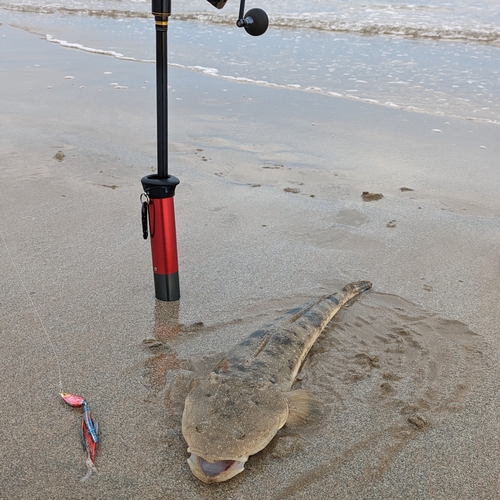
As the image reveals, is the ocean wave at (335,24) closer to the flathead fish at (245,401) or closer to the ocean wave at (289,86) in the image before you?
the ocean wave at (289,86)

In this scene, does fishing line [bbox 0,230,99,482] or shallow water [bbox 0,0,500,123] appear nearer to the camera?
fishing line [bbox 0,230,99,482]

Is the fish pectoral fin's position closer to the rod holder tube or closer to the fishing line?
the fishing line

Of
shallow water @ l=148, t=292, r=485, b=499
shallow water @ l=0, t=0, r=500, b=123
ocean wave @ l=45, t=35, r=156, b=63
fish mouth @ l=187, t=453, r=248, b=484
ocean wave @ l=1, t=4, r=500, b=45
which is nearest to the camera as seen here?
fish mouth @ l=187, t=453, r=248, b=484

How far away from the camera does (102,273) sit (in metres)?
3.96

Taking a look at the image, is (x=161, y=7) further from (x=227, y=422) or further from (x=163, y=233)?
(x=227, y=422)

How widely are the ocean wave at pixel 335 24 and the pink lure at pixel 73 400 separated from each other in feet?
53.2

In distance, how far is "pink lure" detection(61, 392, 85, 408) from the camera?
267 cm

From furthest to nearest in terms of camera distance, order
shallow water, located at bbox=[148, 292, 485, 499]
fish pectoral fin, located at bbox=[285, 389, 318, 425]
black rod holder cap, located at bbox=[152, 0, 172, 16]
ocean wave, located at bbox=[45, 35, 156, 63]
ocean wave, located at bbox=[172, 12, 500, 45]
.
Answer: ocean wave, located at bbox=[172, 12, 500, 45], ocean wave, located at bbox=[45, 35, 156, 63], black rod holder cap, located at bbox=[152, 0, 172, 16], fish pectoral fin, located at bbox=[285, 389, 318, 425], shallow water, located at bbox=[148, 292, 485, 499]

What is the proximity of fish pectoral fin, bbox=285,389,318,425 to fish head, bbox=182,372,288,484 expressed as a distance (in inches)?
3.2

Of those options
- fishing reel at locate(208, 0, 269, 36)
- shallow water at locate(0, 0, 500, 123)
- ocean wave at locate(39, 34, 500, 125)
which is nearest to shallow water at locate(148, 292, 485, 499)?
fishing reel at locate(208, 0, 269, 36)

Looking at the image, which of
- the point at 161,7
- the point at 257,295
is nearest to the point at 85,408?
the point at 257,295

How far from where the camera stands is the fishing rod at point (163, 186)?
120 inches

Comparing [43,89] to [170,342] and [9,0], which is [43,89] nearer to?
[170,342]

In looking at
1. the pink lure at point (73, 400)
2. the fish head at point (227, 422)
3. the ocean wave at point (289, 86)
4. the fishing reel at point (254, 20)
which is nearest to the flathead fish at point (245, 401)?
the fish head at point (227, 422)
